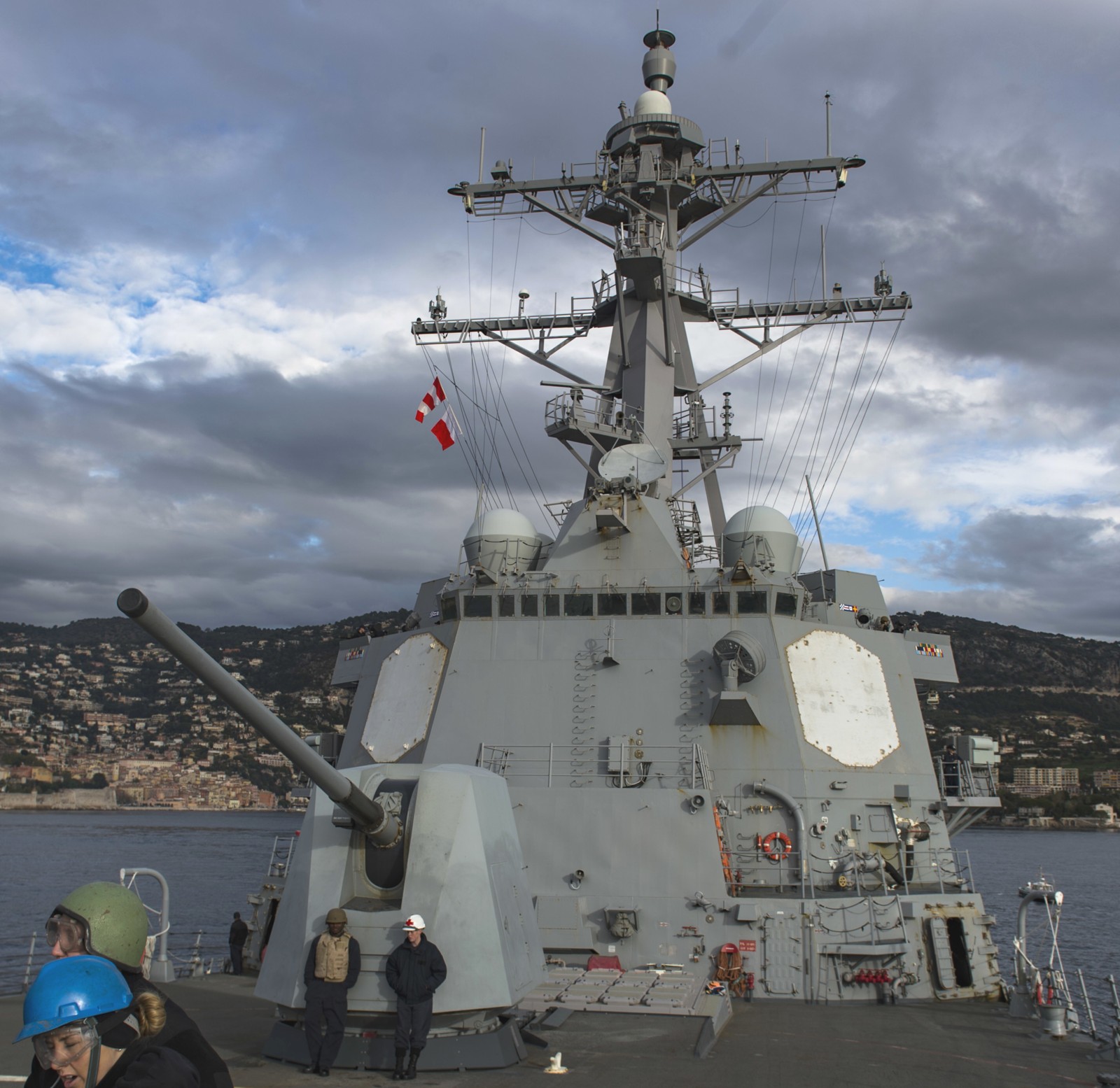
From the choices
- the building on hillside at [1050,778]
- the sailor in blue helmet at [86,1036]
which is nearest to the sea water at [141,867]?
the sailor in blue helmet at [86,1036]

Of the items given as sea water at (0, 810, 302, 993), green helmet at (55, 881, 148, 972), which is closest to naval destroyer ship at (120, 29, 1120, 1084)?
green helmet at (55, 881, 148, 972)

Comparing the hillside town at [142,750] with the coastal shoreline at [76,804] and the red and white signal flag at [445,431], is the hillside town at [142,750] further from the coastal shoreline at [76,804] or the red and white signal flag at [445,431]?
the red and white signal flag at [445,431]

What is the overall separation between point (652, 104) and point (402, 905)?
15.6 m

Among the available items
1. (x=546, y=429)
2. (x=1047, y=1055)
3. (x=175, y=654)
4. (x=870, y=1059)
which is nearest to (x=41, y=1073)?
(x=175, y=654)

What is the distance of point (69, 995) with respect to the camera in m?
2.57

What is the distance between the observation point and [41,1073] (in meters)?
2.83

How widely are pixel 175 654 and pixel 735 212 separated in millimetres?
16542

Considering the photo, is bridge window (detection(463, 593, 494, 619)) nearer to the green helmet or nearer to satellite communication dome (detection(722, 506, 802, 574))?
satellite communication dome (detection(722, 506, 802, 574))

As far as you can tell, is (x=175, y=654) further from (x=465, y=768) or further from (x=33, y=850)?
(x=33, y=850)

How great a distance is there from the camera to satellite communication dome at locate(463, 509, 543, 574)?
15281mm

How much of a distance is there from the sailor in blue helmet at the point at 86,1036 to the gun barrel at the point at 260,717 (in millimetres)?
1864

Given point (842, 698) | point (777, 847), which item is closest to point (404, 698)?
point (777, 847)

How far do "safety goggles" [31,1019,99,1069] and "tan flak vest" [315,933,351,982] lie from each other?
153 inches

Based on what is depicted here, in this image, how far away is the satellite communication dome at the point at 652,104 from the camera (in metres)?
18.6
